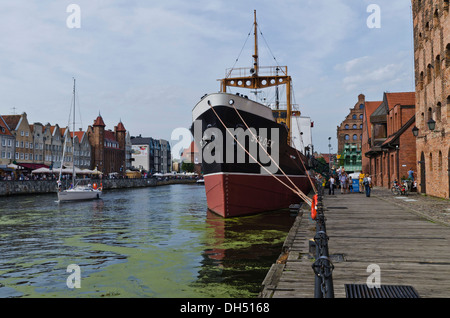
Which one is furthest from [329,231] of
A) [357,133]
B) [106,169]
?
[106,169]

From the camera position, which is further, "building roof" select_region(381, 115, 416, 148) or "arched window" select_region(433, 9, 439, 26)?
"building roof" select_region(381, 115, 416, 148)

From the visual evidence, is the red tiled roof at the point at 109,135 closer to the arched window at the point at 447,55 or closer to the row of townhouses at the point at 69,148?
the row of townhouses at the point at 69,148

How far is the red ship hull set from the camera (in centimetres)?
1873

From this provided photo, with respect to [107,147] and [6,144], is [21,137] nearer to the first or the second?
[6,144]

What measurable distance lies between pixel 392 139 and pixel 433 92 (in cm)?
1154

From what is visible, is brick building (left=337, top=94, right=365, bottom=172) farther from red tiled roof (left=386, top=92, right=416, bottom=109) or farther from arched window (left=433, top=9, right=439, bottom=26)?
arched window (left=433, top=9, right=439, bottom=26)

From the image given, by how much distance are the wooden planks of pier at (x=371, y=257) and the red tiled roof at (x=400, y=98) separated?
31.8 metres

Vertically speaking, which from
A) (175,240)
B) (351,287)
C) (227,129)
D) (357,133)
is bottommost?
(175,240)

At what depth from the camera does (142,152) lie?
143 meters

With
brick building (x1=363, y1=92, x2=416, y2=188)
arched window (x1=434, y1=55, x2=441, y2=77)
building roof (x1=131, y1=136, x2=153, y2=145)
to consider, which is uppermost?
building roof (x1=131, y1=136, x2=153, y2=145)

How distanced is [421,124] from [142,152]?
125009 millimetres

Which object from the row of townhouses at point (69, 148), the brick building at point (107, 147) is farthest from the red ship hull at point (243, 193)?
the brick building at point (107, 147)

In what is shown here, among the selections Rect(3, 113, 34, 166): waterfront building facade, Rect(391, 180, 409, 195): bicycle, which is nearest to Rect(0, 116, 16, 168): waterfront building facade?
Rect(3, 113, 34, 166): waterfront building facade
